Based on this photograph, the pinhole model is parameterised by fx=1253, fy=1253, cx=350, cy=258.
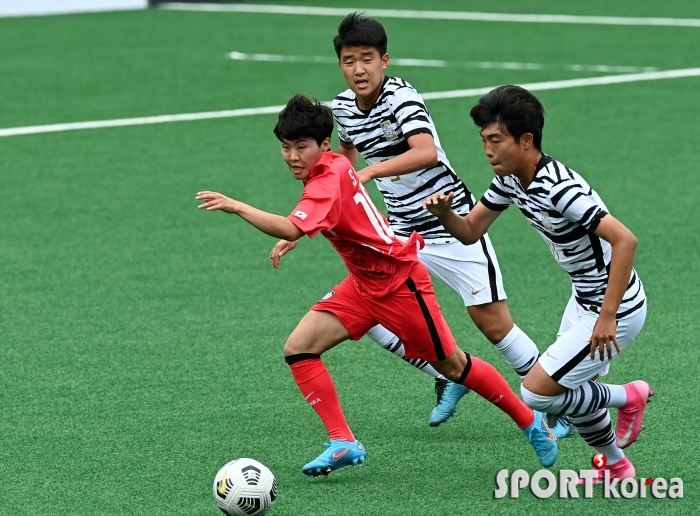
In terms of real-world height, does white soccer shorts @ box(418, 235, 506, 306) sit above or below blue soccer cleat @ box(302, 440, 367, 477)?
above

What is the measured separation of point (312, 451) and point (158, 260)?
12.0 ft

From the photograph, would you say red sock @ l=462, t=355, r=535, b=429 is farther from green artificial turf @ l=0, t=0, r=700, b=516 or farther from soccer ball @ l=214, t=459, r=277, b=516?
soccer ball @ l=214, t=459, r=277, b=516

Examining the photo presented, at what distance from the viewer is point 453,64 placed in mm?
17094

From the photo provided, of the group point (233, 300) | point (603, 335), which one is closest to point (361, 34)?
point (603, 335)

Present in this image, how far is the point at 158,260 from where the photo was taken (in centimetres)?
952

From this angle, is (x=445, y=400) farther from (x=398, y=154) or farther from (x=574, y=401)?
(x=398, y=154)

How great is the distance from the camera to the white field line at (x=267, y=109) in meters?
13.8

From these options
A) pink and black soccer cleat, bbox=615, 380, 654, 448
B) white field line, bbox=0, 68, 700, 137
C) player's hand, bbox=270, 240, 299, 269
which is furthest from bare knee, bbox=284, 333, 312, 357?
white field line, bbox=0, 68, 700, 137

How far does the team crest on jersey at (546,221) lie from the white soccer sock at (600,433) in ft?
2.82

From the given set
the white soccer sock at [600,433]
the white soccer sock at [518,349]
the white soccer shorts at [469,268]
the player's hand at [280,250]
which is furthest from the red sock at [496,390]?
the player's hand at [280,250]

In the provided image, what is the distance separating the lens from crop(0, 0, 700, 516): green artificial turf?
5875 mm

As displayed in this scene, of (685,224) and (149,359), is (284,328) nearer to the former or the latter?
(149,359)

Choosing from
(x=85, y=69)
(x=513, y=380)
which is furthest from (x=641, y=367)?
(x=85, y=69)

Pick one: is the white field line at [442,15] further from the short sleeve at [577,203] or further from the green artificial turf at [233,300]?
the short sleeve at [577,203]
